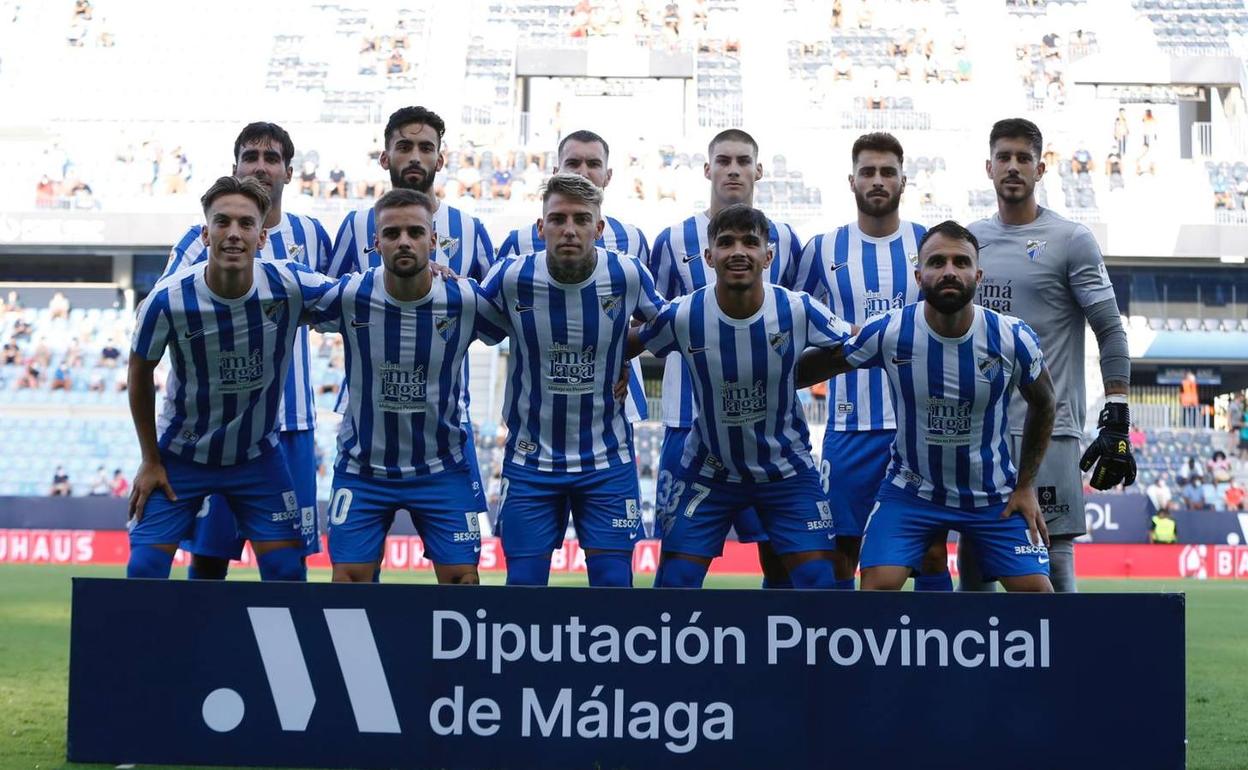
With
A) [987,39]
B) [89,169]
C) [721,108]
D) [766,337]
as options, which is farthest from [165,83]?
[766,337]

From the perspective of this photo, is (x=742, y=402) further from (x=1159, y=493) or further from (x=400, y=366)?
(x=1159, y=493)

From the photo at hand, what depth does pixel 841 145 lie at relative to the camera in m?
27.0

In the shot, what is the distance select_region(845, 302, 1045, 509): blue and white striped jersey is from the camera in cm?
483

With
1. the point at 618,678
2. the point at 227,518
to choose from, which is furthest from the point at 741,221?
the point at 227,518

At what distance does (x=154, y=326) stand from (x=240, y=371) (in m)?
0.33

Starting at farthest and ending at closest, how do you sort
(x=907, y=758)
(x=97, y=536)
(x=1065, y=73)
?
(x=1065, y=73), (x=97, y=536), (x=907, y=758)

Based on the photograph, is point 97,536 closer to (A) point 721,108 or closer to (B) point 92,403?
(B) point 92,403

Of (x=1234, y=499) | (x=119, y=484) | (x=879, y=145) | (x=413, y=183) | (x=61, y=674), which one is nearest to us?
(x=879, y=145)

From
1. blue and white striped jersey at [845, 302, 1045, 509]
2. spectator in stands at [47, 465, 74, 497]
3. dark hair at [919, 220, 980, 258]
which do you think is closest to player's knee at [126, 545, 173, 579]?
blue and white striped jersey at [845, 302, 1045, 509]

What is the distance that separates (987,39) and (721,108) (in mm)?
6054

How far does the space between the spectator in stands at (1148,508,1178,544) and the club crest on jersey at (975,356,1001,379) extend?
1458cm

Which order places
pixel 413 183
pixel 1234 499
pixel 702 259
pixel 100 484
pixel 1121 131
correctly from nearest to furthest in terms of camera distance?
pixel 413 183 < pixel 702 259 < pixel 100 484 < pixel 1234 499 < pixel 1121 131

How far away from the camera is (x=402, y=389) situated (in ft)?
16.6

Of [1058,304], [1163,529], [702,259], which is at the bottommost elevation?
[1163,529]
